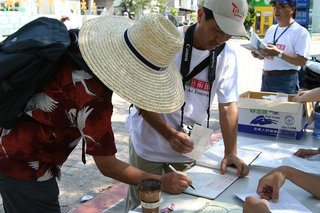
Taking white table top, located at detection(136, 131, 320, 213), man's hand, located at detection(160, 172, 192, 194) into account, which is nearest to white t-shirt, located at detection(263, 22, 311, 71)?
white table top, located at detection(136, 131, 320, 213)

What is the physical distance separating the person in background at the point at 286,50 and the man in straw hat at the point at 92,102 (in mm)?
2696

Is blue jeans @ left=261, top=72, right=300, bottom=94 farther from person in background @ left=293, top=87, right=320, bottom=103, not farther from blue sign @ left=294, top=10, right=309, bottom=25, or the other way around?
blue sign @ left=294, top=10, right=309, bottom=25

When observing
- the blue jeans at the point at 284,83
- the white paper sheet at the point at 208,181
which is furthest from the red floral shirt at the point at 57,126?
the blue jeans at the point at 284,83

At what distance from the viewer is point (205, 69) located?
2102 millimetres

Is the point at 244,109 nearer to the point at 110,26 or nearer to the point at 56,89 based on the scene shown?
the point at 110,26

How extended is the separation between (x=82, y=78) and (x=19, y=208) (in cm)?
65

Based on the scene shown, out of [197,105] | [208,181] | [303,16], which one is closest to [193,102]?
[197,105]

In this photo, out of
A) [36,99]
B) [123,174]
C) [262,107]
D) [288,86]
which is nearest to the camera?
[36,99]

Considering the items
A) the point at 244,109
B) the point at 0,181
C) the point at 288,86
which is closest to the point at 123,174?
the point at 0,181

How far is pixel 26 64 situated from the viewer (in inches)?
49.2

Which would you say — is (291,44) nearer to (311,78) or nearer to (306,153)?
(311,78)

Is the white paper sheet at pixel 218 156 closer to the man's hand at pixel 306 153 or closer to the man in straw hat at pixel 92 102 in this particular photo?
the man's hand at pixel 306 153

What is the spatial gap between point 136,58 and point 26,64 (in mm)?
404

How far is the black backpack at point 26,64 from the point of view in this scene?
124 centimetres
